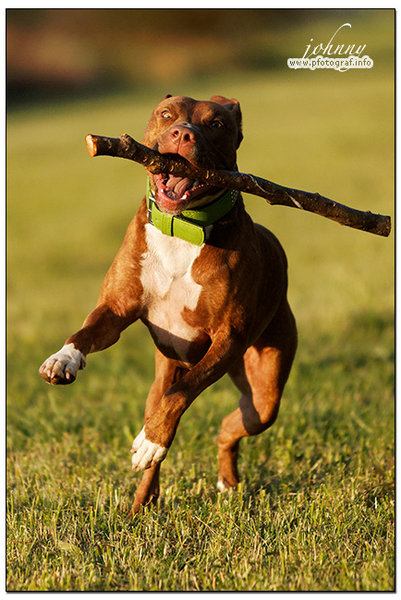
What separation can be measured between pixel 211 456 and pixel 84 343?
1.87 metres

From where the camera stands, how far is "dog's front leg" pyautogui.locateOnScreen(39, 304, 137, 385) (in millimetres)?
3281

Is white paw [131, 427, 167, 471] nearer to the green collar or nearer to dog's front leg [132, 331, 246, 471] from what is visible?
dog's front leg [132, 331, 246, 471]

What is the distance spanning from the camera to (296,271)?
39.5 feet

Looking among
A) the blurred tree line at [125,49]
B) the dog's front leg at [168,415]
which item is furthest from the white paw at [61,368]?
the blurred tree line at [125,49]

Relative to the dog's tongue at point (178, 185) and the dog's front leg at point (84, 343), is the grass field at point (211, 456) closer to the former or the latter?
the dog's front leg at point (84, 343)

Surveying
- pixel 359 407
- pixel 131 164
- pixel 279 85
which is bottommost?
pixel 131 164

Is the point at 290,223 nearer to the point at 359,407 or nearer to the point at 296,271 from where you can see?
the point at 296,271

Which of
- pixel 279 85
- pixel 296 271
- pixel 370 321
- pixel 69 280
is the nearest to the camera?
pixel 370 321

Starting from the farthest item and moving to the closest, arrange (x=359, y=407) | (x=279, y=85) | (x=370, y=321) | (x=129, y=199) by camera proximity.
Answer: (x=279, y=85) → (x=129, y=199) → (x=370, y=321) → (x=359, y=407)

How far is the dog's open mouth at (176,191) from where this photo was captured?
3467 millimetres

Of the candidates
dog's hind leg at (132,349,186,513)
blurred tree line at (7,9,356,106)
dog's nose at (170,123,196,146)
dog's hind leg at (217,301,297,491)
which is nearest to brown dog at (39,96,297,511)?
dog's nose at (170,123,196,146)

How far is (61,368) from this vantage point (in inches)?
129

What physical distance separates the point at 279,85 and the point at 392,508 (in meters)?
24.5

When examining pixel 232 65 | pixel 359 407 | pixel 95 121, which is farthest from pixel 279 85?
pixel 359 407
